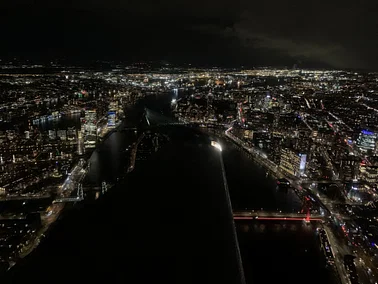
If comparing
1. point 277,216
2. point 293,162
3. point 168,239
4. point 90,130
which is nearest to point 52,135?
point 90,130

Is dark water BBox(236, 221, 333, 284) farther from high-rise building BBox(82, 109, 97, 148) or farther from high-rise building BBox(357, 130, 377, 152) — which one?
high-rise building BBox(82, 109, 97, 148)

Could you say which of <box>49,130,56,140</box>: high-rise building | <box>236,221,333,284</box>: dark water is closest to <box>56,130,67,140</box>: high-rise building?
<box>49,130,56,140</box>: high-rise building

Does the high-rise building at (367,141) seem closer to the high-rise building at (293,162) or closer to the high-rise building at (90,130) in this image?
the high-rise building at (293,162)

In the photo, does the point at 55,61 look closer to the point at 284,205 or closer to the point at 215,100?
the point at 215,100

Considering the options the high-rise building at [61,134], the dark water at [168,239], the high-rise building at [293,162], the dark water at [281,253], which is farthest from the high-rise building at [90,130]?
the dark water at [281,253]

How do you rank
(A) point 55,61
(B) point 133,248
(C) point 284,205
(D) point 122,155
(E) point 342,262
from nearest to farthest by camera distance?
(B) point 133,248
(E) point 342,262
(C) point 284,205
(D) point 122,155
(A) point 55,61

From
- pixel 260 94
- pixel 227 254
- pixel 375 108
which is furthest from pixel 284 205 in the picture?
pixel 260 94
